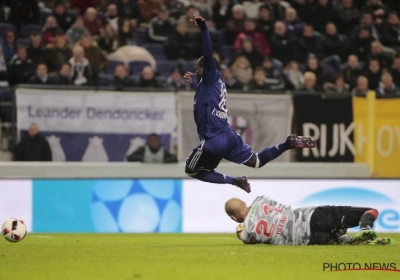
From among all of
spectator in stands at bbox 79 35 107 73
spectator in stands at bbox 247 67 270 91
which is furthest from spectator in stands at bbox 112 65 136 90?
spectator in stands at bbox 247 67 270 91

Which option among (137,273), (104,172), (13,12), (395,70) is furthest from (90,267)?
(395,70)

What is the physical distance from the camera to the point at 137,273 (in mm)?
7645

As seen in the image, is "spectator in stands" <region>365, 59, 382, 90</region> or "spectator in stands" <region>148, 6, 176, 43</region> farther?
"spectator in stands" <region>148, 6, 176, 43</region>

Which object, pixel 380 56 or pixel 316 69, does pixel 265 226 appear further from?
pixel 380 56

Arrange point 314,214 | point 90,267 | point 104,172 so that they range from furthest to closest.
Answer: point 104,172, point 314,214, point 90,267

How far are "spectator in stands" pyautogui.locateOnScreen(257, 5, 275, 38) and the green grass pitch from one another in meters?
9.15

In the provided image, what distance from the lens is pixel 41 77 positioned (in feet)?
52.6

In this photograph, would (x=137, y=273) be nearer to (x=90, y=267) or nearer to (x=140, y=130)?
(x=90, y=267)

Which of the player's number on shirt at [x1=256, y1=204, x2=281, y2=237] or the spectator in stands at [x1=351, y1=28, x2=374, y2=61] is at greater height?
the spectator in stands at [x1=351, y1=28, x2=374, y2=61]

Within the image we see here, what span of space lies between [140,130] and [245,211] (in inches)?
226

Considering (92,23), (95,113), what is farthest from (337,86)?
(95,113)

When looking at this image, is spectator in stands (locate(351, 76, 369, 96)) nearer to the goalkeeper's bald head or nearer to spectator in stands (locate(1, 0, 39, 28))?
spectator in stands (locate(1, 0, 39, 28))

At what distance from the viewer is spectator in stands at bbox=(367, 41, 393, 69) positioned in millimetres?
19906

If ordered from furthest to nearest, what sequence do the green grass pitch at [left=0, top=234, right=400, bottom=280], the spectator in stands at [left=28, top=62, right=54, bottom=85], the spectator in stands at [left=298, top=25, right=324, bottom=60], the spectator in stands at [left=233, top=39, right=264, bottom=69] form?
the spectator in stands at [left=298, top=25, right=324, bottom=60]
the spectator in stands at [left=233, top=39, right=264, bottom=69]
the spectator in stands at [left=28, top=62, right=54, bottom=85]
the green grass pitch at [left=0, top=234, right=400, bottom=280]
